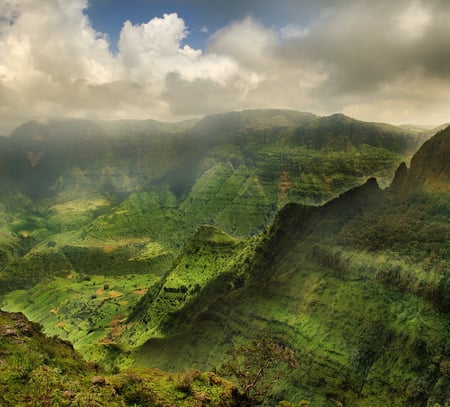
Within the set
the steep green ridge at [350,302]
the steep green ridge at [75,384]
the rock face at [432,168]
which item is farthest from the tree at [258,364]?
the rock face at [432,168]

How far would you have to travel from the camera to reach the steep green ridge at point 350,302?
162 feet

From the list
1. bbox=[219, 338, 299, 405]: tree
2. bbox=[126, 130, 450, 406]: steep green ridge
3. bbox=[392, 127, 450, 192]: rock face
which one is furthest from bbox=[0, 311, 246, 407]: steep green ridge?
bbox=[392, 127, 450, 192]: rock face

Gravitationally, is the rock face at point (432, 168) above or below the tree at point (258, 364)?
above

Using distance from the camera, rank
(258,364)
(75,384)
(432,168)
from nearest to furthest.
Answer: (75,384)
(258,364)
(432,168)

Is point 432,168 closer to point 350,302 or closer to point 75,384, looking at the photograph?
point 350,302

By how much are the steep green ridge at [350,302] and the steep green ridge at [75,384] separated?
972 inches

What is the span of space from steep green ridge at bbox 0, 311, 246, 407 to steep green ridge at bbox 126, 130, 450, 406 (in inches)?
972

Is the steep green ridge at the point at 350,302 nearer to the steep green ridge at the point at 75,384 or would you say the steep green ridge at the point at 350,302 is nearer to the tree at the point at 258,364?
the tree at the point at 258,364

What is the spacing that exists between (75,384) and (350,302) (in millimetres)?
44464

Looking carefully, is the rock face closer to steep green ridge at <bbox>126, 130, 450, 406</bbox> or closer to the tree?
steep green ridge at <bbox>126, 130, 450, 406</bbox>

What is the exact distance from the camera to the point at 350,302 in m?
59.1

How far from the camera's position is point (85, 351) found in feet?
316

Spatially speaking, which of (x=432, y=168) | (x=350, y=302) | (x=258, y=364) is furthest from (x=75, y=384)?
(x=432, y=168)

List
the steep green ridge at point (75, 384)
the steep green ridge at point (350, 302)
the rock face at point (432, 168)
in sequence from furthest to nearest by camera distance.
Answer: the rock face at point (432, 168), the steep green ridge at point (350, 302), the steep green ridge at point (75, 384)
